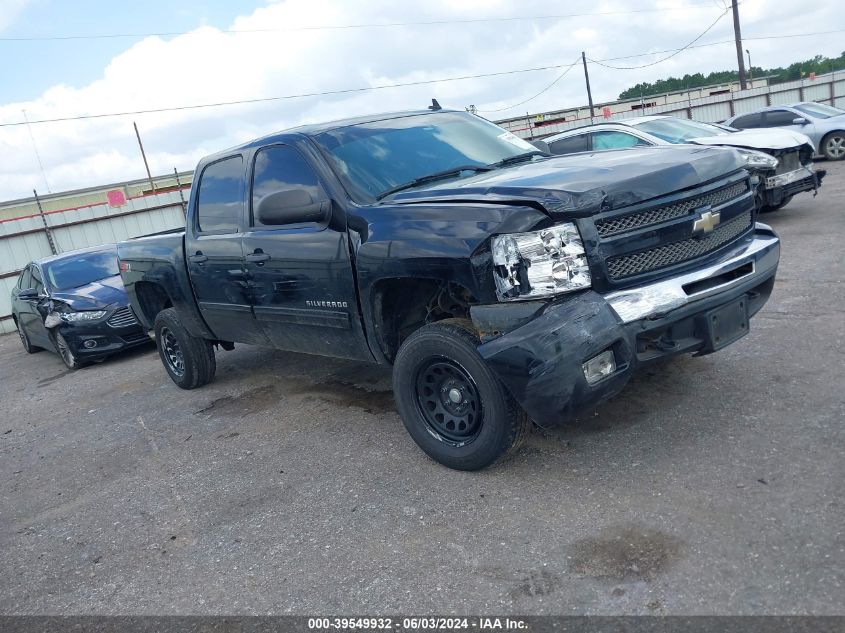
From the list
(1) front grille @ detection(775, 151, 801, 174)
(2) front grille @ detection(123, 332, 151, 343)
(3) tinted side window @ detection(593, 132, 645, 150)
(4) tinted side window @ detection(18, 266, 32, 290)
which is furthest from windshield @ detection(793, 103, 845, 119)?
(4) tinted side window @ detection(18, 266, 32, 290)

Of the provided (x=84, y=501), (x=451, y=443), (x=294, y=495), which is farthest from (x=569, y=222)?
(x=84, y=501)

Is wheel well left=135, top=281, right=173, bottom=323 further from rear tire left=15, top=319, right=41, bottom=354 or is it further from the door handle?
rear tire left=15, top=319, right=41, bottom=354

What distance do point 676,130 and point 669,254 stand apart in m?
7.84

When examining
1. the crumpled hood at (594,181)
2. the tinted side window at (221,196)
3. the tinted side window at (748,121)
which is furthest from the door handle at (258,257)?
the tinted side window at (748,121)

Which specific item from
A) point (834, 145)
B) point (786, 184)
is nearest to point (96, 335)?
point (786, 184)

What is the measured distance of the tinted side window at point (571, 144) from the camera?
10.4 meters

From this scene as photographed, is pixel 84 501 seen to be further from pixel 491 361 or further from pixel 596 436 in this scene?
pixel 596 436

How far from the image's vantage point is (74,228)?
A: 1588 cm

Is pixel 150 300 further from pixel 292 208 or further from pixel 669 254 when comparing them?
pixel 669 254

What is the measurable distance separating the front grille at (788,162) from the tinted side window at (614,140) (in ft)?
5.69

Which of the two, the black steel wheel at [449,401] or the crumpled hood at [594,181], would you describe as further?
the black steel wheel at [449,401]

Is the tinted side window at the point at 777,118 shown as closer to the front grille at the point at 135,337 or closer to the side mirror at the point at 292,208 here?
the front grille at the point at 135,337

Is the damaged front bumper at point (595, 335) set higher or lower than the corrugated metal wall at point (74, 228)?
lower

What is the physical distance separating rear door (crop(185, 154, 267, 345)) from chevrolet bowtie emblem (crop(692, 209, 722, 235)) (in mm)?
2975
